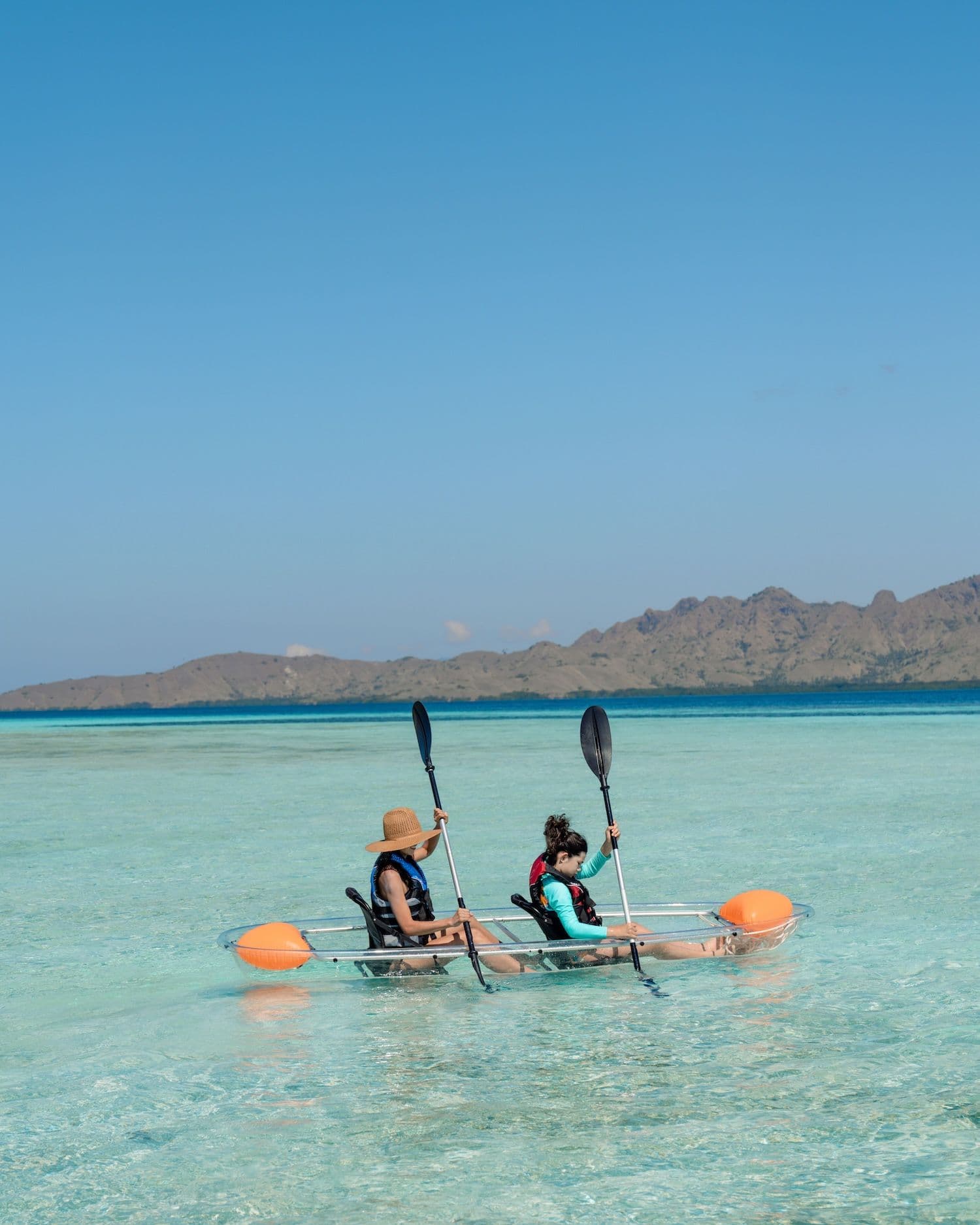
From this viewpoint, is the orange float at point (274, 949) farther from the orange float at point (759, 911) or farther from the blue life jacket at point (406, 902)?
the orange float at point (759, 911)

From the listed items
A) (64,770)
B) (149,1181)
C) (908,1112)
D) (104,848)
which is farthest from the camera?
(64,770)

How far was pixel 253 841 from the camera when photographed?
789 inches

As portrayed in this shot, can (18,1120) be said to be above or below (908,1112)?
above

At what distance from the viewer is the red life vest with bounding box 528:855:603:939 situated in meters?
9.57

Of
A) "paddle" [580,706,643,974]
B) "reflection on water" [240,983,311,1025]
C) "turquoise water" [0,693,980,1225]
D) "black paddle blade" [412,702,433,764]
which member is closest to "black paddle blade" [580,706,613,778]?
"paddle" [580,706,643,974]

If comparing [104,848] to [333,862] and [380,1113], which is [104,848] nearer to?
[333,862]

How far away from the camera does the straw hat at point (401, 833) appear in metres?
9.46

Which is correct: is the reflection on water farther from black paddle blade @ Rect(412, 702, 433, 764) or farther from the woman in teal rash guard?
black paddle blade @ Rect(412, 702, 433, 764)

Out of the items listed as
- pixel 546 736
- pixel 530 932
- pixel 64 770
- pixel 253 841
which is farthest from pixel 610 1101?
pixel 546 736

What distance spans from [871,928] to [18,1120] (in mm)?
7918

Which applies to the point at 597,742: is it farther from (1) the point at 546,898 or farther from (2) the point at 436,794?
(1) the point at 546,898

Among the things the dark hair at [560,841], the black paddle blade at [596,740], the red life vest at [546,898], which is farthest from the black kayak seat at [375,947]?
the black paddle blade at [596,740]

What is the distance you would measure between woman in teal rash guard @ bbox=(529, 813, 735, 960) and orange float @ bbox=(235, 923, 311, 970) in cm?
191

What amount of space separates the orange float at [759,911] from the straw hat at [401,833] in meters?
2.75
